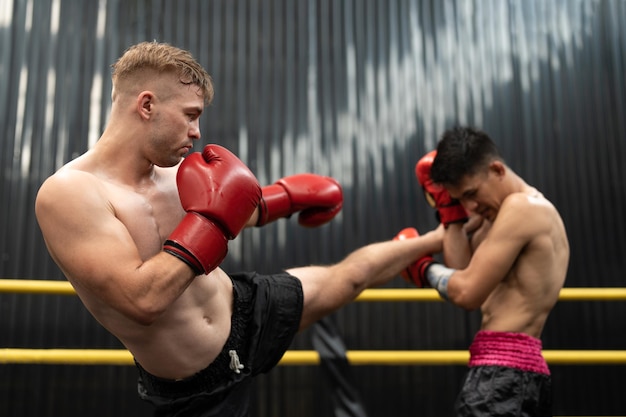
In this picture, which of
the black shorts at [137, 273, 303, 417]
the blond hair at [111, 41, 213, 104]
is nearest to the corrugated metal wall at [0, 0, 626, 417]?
the black shorts at [137, 273, 303, 417]

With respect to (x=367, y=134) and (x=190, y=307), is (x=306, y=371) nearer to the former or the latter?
(x=367, y=134)

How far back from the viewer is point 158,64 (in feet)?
4.81

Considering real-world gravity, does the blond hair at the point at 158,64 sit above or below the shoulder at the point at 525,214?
above

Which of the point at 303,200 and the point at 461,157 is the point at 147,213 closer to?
the point at 303,200

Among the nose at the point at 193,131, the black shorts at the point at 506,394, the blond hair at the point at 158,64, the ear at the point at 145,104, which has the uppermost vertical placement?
the blond hair at the point at 158,64

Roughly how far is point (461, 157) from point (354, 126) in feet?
6.43

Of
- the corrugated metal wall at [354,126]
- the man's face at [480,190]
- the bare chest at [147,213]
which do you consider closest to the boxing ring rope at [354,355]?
the man's face at [480,190]

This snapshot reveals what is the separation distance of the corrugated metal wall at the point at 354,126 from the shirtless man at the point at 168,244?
203 centimetres

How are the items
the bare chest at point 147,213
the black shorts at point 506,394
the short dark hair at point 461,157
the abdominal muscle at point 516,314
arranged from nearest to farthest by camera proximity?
the bare chest at point 147,213 → the black shorts at point 506,394 → the abdominal muscle at point 516,314 → the short dark hair at point 461,157

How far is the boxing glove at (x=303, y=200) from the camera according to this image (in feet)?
6.35

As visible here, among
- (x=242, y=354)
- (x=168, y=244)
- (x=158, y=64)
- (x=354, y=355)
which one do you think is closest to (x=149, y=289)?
(x=168, y=244)

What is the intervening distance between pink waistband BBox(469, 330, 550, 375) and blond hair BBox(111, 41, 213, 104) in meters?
1.16

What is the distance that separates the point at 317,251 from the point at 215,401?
7.44 feet

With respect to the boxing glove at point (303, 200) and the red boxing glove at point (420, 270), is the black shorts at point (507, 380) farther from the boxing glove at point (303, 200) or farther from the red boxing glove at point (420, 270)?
the boxing glove at point (303, 200)
